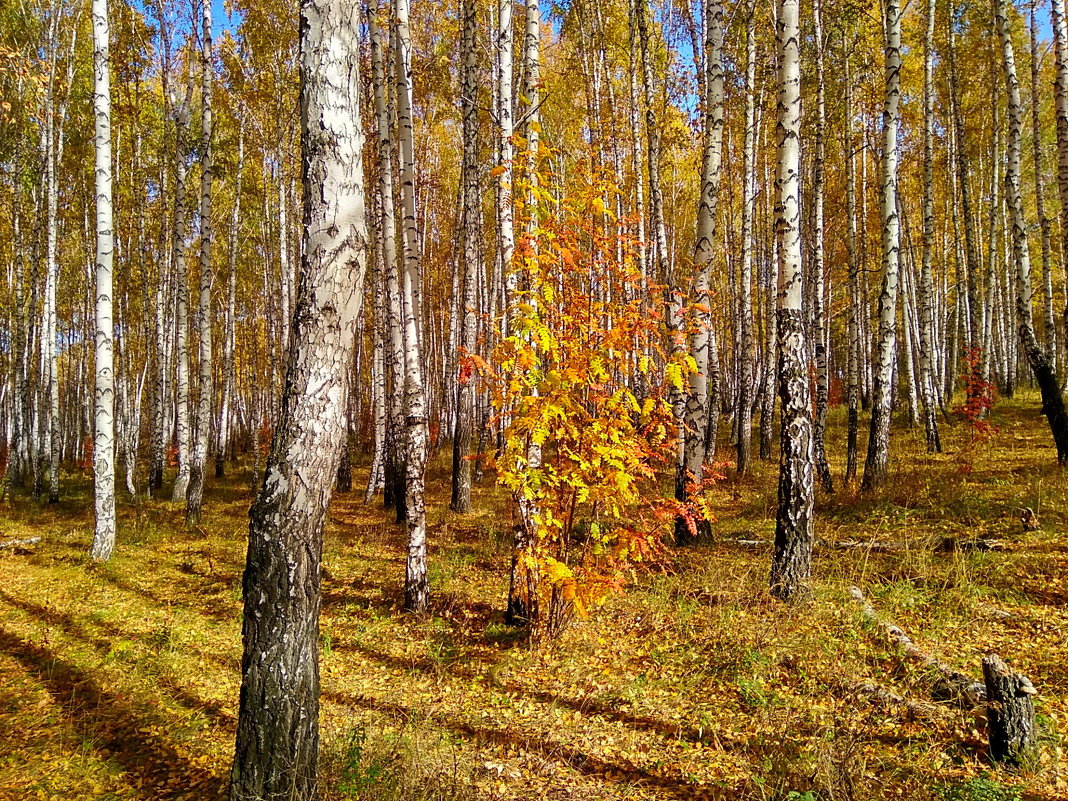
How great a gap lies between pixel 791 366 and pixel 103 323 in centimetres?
921

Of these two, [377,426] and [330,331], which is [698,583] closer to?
[330,331]

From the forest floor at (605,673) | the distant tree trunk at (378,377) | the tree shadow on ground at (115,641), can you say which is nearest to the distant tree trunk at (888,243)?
the forest floor at (605,673)

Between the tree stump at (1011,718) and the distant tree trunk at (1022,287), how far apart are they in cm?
666

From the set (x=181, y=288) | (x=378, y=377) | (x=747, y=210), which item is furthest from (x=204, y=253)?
(x=747, y=210)

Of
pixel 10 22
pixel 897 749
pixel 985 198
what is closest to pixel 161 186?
pixel 10 22

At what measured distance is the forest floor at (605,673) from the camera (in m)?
3.30

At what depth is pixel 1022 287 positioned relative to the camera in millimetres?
9219

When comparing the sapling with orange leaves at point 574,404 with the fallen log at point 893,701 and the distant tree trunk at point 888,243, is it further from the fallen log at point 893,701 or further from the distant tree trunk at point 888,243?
the distant tree trunk at point 888,243

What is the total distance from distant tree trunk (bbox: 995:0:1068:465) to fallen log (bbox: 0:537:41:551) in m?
15.3

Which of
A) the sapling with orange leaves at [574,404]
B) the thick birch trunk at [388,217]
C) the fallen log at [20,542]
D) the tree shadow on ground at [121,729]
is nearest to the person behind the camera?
the tree shadow on ground at [121,729]

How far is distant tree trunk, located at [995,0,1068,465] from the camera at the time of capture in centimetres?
790

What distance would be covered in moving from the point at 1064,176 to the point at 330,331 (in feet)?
30.1

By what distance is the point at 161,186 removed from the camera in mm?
15273

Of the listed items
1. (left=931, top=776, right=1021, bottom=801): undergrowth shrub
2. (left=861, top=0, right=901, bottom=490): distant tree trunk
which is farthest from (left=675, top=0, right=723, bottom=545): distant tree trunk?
(left=931, top=776, right=1021, bottom=801): undergrowth shrub
